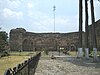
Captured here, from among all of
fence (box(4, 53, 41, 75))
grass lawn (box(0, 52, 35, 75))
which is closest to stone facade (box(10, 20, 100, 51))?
grass lawn (box(0, 52, 35, 75))

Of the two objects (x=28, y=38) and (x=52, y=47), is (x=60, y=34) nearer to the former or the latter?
(x=52, y=47)

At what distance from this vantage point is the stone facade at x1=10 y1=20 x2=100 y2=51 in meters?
63.8

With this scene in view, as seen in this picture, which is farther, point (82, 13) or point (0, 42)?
point (0, 42)

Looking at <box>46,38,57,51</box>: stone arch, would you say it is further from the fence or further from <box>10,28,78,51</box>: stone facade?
the fence

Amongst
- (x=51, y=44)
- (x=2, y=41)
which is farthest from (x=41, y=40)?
(x=2, y=41)

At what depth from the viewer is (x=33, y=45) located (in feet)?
214

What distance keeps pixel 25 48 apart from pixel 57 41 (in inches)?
400

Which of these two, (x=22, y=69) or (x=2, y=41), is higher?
(x=2, y=41)

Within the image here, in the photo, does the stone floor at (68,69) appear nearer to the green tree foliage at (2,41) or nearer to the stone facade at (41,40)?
the green tree foliage at (2,41)

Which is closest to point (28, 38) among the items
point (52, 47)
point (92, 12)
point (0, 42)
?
point (52, 47)

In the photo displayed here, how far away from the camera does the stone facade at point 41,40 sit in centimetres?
6381

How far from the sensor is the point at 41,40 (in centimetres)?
6475

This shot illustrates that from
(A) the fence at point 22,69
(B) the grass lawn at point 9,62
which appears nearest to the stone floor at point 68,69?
(B) the grass lawn at point 9,62

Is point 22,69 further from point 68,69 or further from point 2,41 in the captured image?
point 2,41
